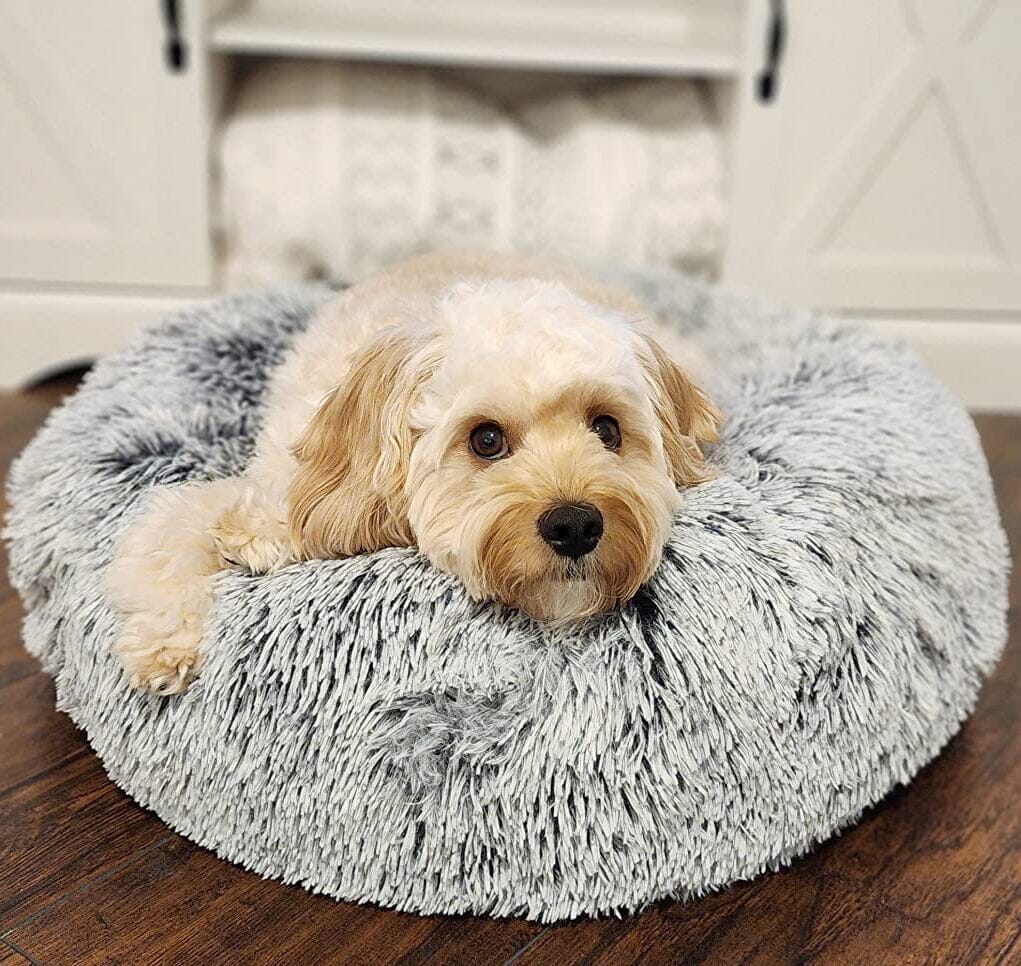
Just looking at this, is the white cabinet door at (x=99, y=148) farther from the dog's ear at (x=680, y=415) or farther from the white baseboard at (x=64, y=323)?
the dog's ear at (x=680, y=415)

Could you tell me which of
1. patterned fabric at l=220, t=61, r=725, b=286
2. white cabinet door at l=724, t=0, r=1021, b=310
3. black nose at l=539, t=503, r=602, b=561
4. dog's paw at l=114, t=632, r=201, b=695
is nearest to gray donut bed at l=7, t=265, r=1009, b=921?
dog's paw at l=114, t=632, r=201, b=695

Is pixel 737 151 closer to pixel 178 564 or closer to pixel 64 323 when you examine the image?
pixel 64 323

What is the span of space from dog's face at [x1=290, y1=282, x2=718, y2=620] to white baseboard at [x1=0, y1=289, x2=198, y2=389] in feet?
5.69

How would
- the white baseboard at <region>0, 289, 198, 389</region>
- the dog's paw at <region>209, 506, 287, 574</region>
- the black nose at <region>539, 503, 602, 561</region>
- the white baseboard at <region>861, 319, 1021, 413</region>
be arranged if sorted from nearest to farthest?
the black nose at <region>539, 503, 602, 561</region> < the dog's paw at <region>209, 506, 287, 574</region> < the white baseboard at <region>0, 289, 198, 389</region> < the white baseboard at <region>861, 319, 1021, 413</region>

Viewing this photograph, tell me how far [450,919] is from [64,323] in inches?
85.9

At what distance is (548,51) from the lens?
3111 mm

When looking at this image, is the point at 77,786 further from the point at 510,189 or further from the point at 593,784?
the point at 510,189

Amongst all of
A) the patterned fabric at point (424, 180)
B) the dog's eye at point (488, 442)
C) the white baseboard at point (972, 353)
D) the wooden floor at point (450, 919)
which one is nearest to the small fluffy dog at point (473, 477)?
the dog's eye at point (488, 442)

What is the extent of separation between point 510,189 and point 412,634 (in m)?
1.88

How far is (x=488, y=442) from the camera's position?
5.01 feet

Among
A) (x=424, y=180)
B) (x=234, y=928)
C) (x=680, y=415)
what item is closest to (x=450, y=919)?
(x=234, y=928)

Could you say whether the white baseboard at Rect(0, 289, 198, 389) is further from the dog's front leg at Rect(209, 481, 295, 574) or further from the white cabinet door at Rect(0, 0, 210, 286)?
the dog's front leg at Rect(209, 481, 295, 574)

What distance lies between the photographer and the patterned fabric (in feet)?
10.2

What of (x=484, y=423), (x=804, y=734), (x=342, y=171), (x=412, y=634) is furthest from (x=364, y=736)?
(x=342, y=171)
